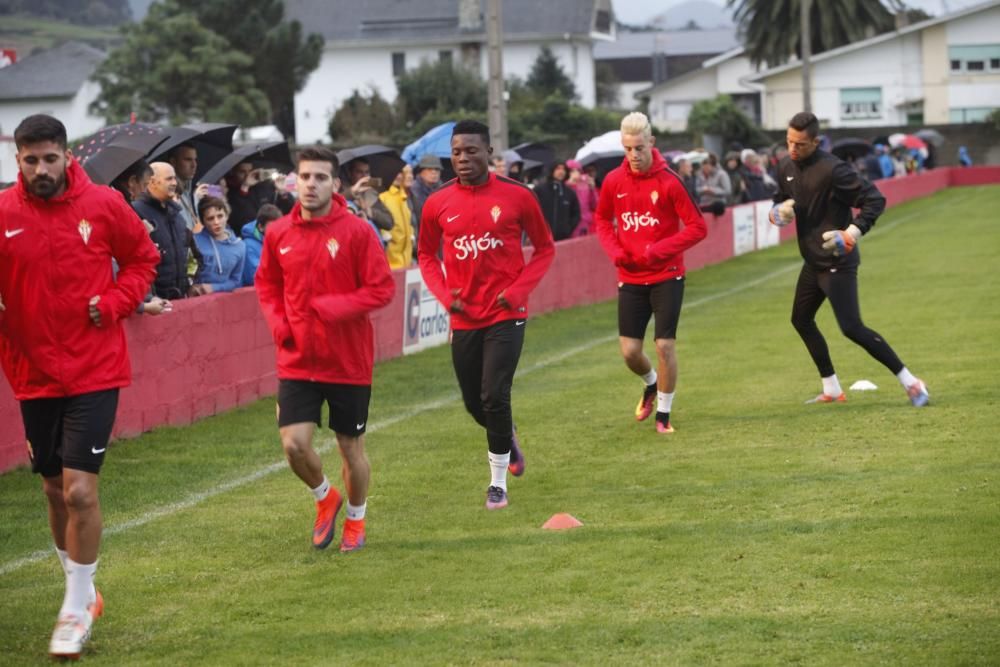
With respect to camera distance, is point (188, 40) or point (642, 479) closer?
point (642, 479)

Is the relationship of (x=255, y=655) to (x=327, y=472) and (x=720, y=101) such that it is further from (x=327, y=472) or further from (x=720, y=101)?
(x=720, y=101)

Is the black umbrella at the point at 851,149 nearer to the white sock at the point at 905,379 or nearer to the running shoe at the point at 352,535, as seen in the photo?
the white sock at the point at 905,379

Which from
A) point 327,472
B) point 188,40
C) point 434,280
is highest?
point 188,40

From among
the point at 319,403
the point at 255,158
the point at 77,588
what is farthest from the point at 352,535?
the point at 255,158

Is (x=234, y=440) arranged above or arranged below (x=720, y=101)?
below

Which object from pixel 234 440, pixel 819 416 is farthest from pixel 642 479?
pixel 234 440

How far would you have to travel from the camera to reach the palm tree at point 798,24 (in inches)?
3423

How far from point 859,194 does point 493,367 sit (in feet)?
12.6

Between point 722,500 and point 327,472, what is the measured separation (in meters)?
3.01

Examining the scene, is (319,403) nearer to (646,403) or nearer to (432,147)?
(646,403)

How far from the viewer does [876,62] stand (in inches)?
Answer: 3191

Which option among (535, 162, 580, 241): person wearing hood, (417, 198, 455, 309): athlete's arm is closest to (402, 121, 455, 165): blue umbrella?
(535, 162, 580, 241): person wearing hood

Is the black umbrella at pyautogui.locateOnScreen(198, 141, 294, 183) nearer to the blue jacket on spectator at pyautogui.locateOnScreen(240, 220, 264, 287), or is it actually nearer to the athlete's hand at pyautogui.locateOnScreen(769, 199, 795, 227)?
the blue jacket on spectator at pyautogui.locateOnScreen(240, 220, 264, 287)

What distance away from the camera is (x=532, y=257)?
9539 millimetres
